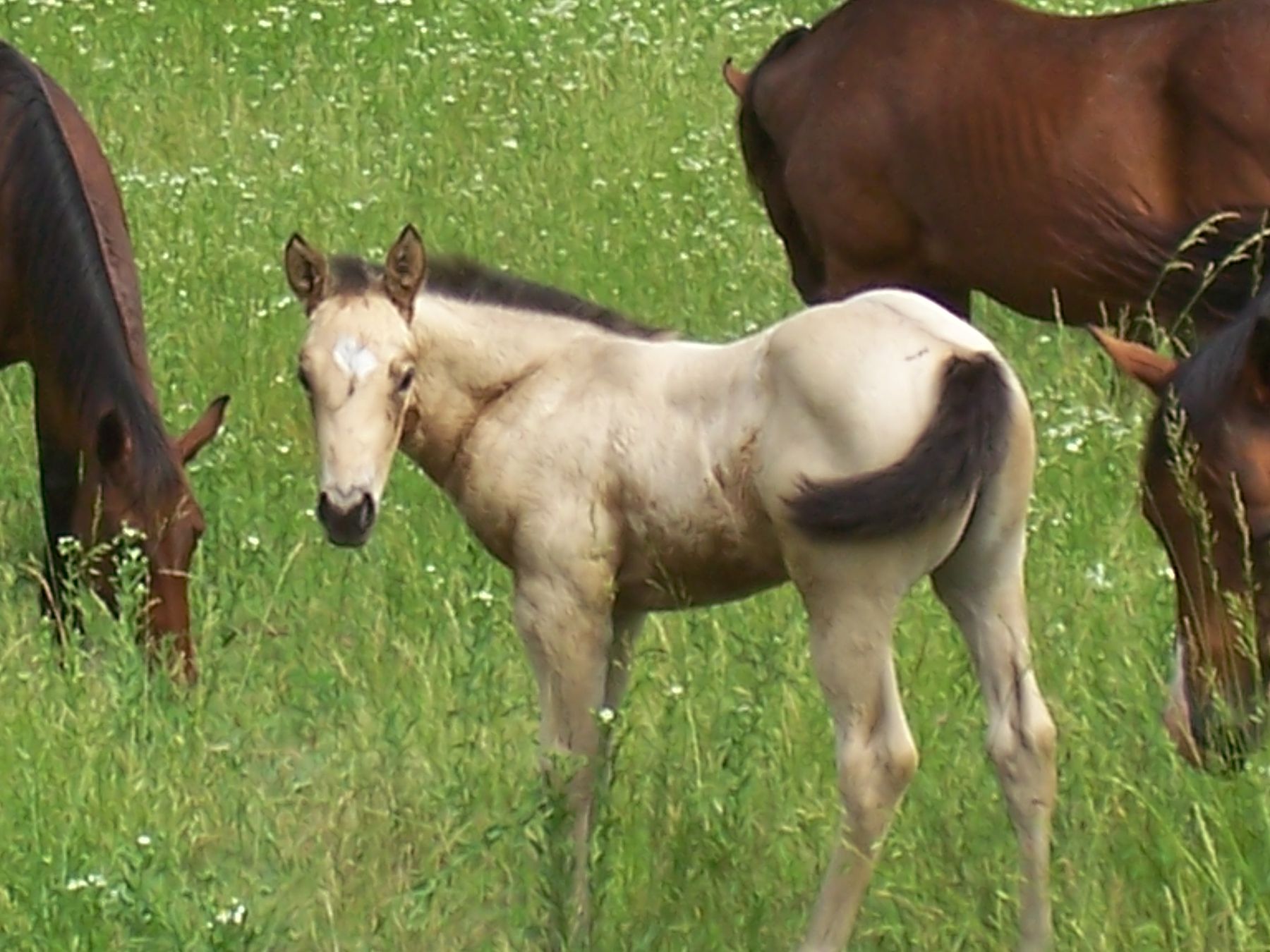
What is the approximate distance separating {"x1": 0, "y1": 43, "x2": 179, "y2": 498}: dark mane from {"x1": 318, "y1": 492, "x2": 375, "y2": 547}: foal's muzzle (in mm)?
1543

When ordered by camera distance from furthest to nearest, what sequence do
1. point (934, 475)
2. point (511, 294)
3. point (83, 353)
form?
point (83, 353) < point (511, 294) < point (934, 475)

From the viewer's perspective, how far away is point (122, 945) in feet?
13.7

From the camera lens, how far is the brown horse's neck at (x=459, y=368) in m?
4.80

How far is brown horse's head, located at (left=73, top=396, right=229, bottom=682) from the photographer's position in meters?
5.78

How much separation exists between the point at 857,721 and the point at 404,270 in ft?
3.84

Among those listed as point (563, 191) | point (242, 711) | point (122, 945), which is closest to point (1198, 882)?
point (122, 945)

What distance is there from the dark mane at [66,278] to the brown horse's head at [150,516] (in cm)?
1

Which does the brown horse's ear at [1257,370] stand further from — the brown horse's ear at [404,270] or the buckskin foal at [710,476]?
the brown horse's ear at [404,270]

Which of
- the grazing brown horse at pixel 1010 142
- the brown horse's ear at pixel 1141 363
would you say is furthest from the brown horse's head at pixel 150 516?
the grazing brown horse at pixel 1010 142

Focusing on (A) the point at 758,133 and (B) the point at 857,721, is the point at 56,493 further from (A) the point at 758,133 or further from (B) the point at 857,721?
(A) the point at 758,133

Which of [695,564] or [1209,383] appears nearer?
[1209,383]

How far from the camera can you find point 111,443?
5941 mm

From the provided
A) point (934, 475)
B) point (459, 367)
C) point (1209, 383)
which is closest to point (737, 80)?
point (459, 367)

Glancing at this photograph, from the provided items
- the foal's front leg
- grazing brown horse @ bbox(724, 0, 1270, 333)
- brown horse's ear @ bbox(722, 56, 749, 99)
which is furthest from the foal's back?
brown horse's ear @ bbox(722, 56, 749, 99)
